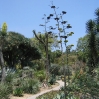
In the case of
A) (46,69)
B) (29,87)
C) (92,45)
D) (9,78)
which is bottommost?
(29,87)

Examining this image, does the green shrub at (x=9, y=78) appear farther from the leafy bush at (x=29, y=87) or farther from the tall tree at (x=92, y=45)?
the tall tree at (x=92, y=45)

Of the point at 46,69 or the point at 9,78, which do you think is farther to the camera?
the point at 46,69

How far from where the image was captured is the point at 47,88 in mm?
17062

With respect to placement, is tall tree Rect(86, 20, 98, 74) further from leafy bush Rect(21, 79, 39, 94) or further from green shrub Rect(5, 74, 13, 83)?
green shrub Rect(5, 74, 13, 83)

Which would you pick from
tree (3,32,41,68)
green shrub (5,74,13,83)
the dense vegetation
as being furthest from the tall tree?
tree (3,32,41,68)

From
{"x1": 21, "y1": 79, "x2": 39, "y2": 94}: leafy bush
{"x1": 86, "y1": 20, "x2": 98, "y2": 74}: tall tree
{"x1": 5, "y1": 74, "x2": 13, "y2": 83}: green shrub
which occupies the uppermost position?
{"x1": 86, "y1": 20, "x2": 98, "y2": 74}: tall tree

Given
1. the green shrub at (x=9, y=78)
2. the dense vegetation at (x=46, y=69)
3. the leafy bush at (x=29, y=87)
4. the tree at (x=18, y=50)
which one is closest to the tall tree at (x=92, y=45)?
the dense vegetation at (x=46, y=69)

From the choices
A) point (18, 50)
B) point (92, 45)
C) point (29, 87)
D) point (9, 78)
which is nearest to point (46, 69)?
point (18, 50)

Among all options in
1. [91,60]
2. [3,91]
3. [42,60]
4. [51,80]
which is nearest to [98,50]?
[91,60]

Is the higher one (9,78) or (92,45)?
(92,45)

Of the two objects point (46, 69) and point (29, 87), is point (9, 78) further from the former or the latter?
point (46, 69)

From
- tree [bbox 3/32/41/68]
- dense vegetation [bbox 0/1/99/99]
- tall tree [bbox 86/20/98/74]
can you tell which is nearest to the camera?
dense vegetation [bbox 0/1/99/99]

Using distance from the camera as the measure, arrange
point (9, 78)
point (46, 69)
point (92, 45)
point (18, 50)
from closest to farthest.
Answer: point (9, 78) < point (92, 45) < point (46, 69) < point (18, 50)

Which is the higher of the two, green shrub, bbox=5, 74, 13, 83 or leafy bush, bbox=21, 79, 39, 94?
green shrub, bbox=5, 74, 13, 83
